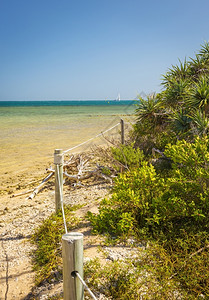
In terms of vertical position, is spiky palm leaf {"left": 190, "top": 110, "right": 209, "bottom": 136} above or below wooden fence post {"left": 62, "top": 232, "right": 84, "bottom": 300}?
above

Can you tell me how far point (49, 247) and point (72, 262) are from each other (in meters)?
1.69

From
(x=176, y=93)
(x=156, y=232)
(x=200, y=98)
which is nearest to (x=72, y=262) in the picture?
(x=156, y=232)

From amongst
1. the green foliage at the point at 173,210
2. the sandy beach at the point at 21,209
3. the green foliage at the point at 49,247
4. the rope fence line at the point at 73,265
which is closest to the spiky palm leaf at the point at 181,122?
the sandy beach at the point at 21,209

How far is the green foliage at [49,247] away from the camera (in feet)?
9.34

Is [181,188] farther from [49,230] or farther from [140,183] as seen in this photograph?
[49,230]

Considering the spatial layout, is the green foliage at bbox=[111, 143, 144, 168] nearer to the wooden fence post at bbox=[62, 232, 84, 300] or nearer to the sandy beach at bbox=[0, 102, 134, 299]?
the sandy beach at bbox=[0, 102, 134, 299]

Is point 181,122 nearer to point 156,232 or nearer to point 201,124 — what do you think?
point 201,124

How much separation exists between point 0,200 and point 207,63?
284 inches

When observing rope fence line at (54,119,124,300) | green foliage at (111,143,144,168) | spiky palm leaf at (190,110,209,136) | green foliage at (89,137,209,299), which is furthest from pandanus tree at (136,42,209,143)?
rope fence line at (54,119,124,300)

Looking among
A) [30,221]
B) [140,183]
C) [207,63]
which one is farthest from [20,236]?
[207,63]

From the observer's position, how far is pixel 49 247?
325 cm

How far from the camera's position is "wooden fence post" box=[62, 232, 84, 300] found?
1689mm

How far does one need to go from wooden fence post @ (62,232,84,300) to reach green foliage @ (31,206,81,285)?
105 cm

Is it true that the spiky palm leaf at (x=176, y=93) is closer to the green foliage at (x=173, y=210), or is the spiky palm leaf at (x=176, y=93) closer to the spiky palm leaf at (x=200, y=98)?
the spiky palm leaf at (x=200, y=98)
